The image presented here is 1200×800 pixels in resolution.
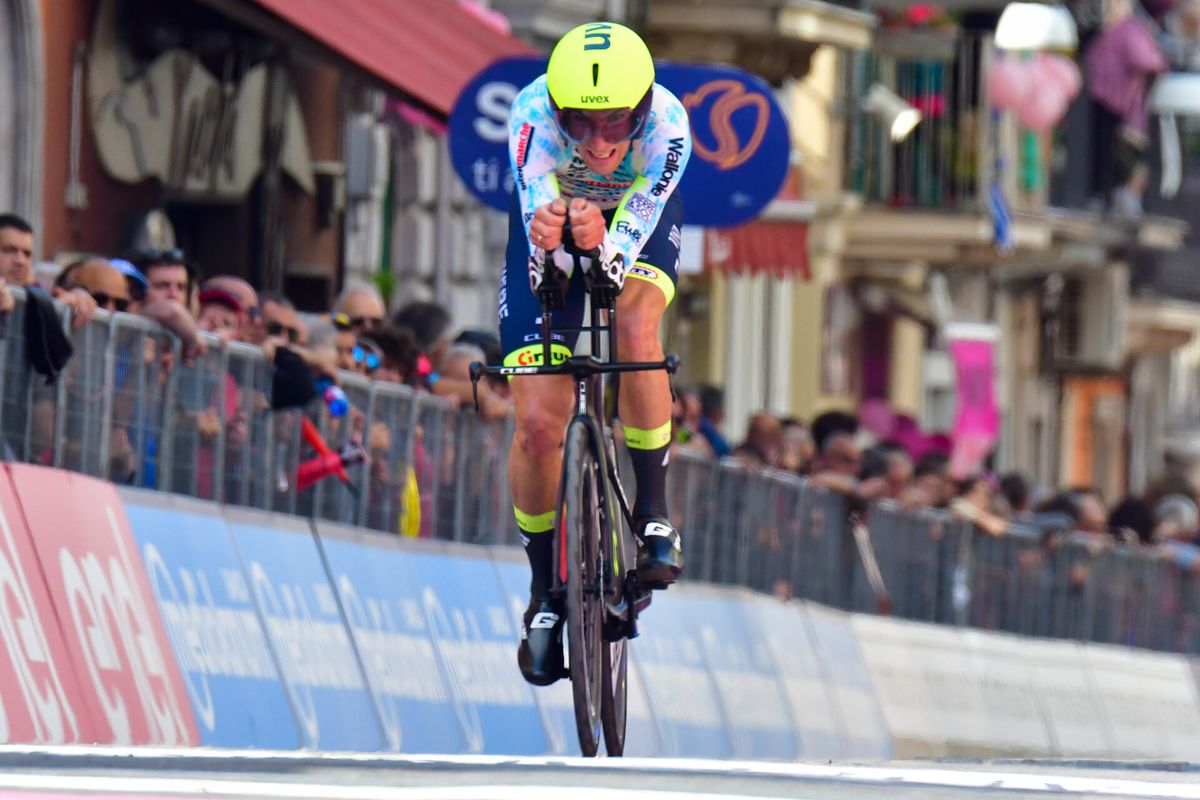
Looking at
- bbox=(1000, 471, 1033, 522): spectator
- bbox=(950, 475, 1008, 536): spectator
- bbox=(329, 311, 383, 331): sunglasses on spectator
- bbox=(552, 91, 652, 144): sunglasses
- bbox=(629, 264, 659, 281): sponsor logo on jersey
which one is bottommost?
bbox=(1000, 471, 1033, 522): spectator

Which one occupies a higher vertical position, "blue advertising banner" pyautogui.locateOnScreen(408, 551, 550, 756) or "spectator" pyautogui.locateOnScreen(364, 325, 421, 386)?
"spectator" pyautogui.locateOnScreen(364, 325, 421, 386)

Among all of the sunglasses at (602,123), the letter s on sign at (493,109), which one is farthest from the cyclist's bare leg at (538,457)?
the letter s on sign at (493,109)

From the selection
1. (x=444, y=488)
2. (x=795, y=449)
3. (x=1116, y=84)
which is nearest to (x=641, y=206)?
(x=444, y=488)

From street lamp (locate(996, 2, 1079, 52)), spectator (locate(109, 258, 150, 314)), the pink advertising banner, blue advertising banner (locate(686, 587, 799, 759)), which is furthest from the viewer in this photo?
street lamp (locate(996, 2, 1079, 52))

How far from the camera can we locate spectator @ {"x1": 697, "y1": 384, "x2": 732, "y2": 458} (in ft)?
60.3

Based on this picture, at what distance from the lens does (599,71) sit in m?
9.84

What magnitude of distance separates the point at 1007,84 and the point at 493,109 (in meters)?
21.0

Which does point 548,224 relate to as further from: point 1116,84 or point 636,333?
point 1116,84

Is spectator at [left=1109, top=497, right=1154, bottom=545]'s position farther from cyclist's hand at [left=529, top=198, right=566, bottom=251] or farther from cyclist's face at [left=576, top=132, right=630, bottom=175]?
cyclist's hand at [left=529, top=198, right=566, bottom=251]

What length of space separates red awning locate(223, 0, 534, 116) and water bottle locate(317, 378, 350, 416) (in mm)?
4425

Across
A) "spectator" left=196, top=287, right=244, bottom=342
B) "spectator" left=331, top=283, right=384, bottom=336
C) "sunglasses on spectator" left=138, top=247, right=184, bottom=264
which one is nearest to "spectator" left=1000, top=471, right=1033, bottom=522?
"spectator" left=331, top=283, right=384, bottom=336

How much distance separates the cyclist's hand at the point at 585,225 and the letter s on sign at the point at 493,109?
7.21 meters

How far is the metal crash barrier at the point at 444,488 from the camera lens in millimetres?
11023

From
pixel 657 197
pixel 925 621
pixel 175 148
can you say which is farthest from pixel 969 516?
pixel 657 197
